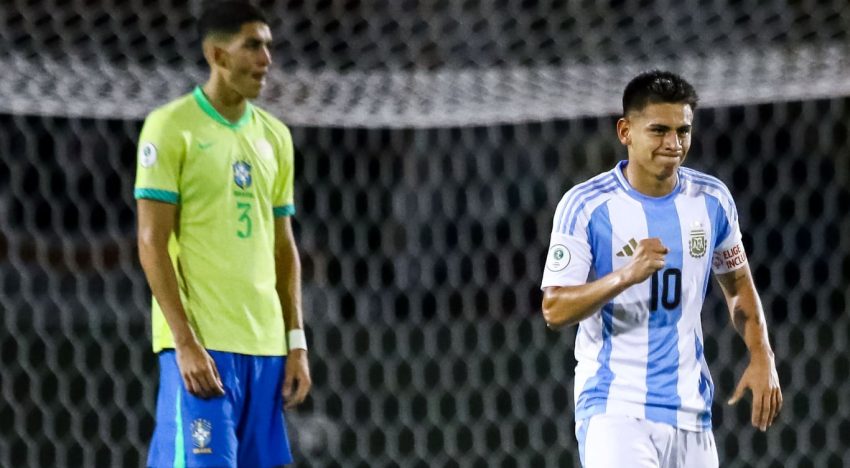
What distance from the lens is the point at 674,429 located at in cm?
202

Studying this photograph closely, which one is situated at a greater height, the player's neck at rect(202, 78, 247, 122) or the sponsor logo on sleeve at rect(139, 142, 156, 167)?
the player's neck at rect(202, 78, 247, 122)

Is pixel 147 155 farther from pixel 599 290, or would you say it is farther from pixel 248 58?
pixel 599 290

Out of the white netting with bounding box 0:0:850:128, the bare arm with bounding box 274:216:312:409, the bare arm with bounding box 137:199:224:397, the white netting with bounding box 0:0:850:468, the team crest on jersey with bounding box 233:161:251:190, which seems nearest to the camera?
the bare arm with bounding box 137:199:224:397

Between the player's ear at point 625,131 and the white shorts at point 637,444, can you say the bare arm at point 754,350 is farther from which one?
the player's ear at point 625,131

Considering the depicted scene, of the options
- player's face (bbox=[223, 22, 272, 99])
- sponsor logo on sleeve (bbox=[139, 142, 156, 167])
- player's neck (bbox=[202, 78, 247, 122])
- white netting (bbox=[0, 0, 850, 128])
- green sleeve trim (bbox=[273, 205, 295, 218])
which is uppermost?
white netting (bbox=[0, 0, 850, 128])

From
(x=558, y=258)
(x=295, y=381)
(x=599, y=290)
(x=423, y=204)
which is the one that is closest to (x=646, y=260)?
(x=599, y=290)

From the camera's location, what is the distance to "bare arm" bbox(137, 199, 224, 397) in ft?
6.20

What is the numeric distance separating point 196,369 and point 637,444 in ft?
2.31

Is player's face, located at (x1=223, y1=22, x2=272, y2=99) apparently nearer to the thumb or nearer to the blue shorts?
the blue shorts

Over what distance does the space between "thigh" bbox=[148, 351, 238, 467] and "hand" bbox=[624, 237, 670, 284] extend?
0.67 meters

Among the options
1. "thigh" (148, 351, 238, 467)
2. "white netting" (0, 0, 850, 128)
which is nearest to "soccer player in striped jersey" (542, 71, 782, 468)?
"thigh" (148, 351, 238, 467)

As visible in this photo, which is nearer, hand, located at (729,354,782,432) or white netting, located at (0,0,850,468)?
hand, located at (729,354,782,432)

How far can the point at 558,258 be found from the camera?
1.99 meters

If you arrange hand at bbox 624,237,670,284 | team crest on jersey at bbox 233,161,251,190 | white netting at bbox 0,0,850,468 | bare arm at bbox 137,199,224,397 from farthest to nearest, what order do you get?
white netting at bbox 0,0,850,468
team crest on jersey at bbox 233,161,251,190
bare arm at bbox 137,199,224,397
hand at bbox 624,237,670,284
